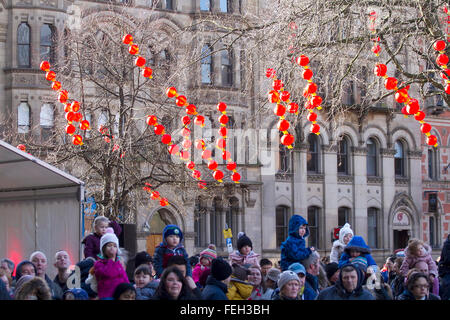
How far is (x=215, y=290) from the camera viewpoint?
9891 millimetres

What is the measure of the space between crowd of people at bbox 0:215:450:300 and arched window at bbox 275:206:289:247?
24.6m

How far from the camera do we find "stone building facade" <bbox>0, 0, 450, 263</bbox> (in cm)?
3300

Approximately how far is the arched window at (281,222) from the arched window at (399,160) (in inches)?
297

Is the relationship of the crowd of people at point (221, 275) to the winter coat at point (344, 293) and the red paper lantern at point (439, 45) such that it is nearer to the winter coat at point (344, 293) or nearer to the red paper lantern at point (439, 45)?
the winter coat at point (344, 293)

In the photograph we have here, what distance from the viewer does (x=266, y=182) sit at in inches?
1501

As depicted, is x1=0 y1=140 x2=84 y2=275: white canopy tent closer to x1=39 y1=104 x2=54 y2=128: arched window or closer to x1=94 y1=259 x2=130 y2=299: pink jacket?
x1=94 y1=259 x2=130 y2=299: pink jacket

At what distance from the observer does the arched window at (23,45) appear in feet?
109

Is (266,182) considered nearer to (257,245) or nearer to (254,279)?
(257,245)

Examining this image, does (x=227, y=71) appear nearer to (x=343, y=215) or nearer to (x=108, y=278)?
(x=343, y=215)

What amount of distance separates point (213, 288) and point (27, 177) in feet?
22.5

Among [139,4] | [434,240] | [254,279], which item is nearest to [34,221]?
[254,279]

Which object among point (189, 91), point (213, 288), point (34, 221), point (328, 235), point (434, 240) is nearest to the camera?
point (213, 288)

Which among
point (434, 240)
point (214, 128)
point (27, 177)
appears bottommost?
point (434, 240)

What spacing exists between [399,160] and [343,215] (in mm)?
4705
